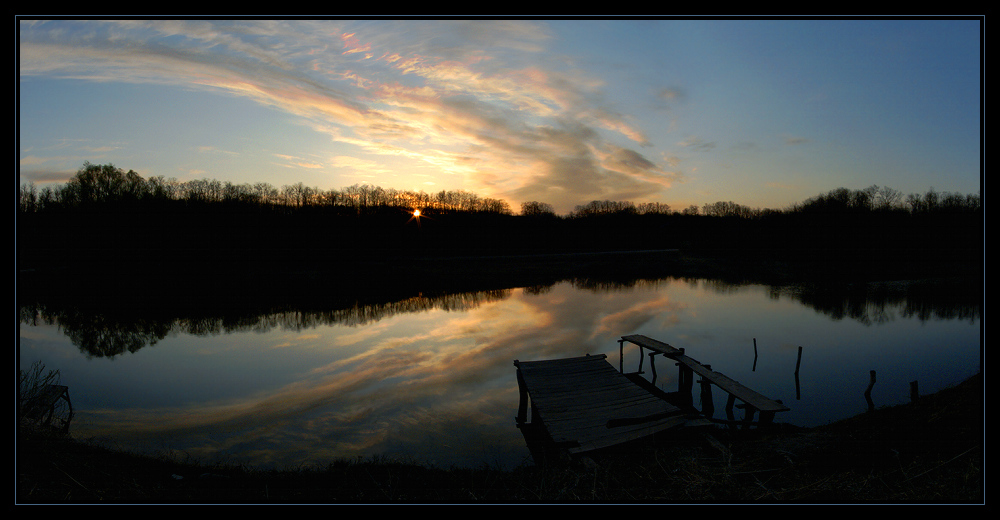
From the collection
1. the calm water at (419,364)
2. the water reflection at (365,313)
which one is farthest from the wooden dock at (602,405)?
the water reflection at (365,313)

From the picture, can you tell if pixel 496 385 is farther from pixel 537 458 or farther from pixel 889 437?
pixel 889 437

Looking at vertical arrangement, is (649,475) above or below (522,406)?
above

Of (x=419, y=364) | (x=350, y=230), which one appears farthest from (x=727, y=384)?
(x=350, y=230)

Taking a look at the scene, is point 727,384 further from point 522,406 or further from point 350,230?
point 350,230

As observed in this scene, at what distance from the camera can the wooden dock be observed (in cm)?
1037

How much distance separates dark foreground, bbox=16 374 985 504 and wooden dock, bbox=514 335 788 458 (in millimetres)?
500

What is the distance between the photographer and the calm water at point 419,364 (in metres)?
13.1

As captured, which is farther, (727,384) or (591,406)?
(727,384)

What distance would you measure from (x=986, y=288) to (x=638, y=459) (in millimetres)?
6733

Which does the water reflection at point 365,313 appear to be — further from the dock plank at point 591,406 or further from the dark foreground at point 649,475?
the dock plank at point 591,406

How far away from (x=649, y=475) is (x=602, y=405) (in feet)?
13.4

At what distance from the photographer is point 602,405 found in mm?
12125

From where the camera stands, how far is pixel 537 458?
11797 millimetres

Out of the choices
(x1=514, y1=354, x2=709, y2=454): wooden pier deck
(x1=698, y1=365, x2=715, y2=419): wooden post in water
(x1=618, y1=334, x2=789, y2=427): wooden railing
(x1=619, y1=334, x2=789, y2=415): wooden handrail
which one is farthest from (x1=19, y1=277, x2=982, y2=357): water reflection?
(x1=698, y1=365, x2=715, y2=419): wooden post in water
